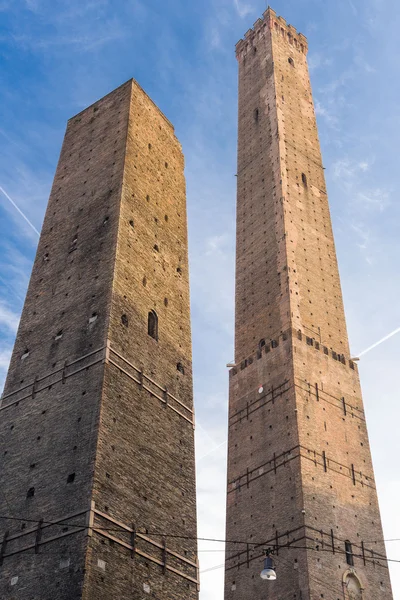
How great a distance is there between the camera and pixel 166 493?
16906 mm

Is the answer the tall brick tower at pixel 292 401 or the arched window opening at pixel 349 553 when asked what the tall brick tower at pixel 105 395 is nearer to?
the tall brick tower at pixel 292 401

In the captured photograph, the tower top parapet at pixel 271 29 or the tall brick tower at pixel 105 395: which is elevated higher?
the tower top parapet at pixel 271 29

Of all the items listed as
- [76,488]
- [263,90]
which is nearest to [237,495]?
[76,488]

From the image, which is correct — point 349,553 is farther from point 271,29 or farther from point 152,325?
point 271,29

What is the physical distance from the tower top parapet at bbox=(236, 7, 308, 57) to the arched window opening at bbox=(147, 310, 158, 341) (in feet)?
89.5

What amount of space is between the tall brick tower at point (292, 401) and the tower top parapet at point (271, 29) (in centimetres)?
638

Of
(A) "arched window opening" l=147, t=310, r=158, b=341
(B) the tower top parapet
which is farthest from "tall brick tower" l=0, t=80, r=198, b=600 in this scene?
(B) the tower top parapet

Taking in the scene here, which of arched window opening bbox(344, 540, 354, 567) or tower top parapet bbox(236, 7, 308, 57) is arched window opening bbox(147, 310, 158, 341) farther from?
tower top parapet bbox(236, 7, 308, 57)

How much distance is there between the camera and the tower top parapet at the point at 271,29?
141 feet

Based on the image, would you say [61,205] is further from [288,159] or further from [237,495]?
[288,159]

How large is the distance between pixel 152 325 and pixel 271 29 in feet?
90.8

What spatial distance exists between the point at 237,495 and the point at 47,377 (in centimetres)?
1062

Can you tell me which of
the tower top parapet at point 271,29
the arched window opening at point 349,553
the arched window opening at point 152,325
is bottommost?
the arched window opening at point 349,553

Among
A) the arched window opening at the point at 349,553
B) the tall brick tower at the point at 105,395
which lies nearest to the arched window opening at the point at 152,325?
the tall brick tower at the point at 105,395
